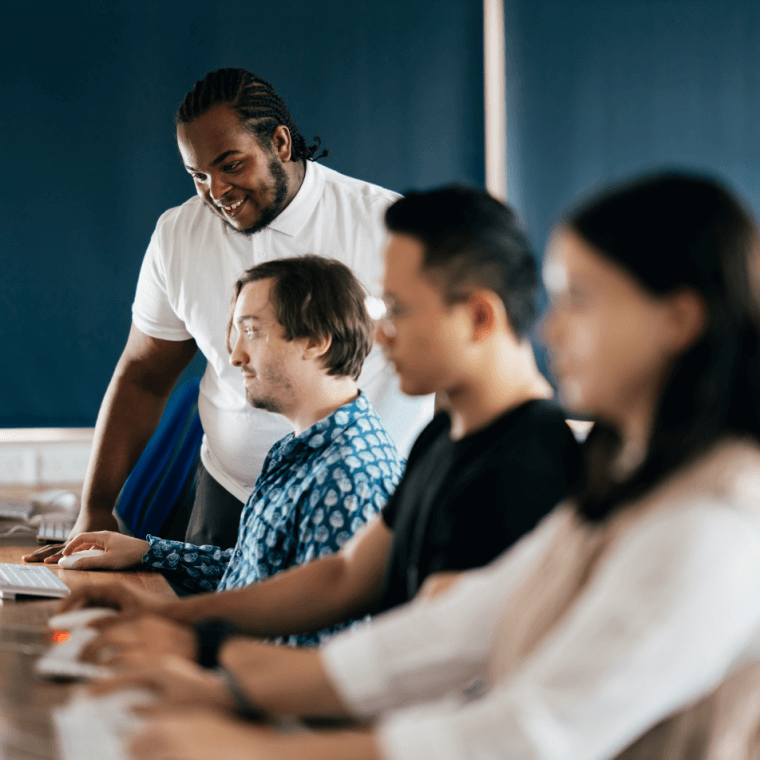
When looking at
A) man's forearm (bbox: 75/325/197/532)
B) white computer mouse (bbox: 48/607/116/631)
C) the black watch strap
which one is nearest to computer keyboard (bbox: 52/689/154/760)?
the black watch strap

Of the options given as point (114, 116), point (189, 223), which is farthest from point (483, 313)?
point (114, 116)

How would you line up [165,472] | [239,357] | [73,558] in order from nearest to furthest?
[239,357], [73,558], [165,472]

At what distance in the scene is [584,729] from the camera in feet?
1.86

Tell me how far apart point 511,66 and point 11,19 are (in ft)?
5.09

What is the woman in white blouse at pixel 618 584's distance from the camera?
569mm

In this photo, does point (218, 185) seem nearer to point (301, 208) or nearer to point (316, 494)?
point (301, 208)

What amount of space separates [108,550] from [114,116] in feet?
5.14

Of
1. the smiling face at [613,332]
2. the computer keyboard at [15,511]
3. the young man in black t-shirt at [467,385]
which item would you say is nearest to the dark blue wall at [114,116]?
the computer keyboard at [15,511]

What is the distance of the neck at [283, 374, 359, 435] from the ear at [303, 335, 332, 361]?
0.04 metres

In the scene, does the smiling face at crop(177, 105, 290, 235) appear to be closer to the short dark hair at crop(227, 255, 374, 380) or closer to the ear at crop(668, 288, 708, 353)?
the short dark hair at crop(227, 255, 374, 380)

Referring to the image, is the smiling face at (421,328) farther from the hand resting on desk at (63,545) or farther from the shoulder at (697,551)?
the hand resting on desk at (63,545)

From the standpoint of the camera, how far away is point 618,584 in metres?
0.59

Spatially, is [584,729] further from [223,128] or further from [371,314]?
[223,128]

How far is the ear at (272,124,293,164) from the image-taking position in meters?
1.88
